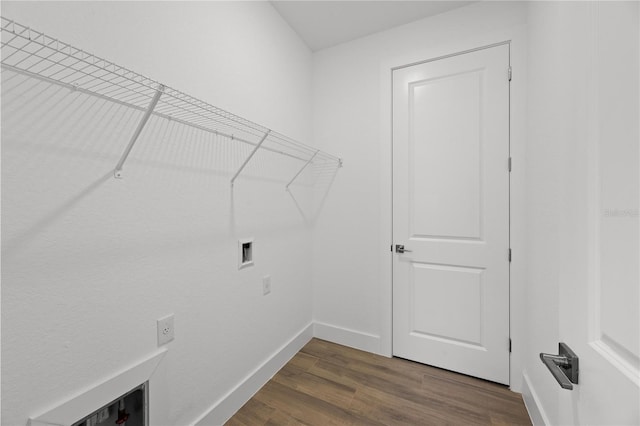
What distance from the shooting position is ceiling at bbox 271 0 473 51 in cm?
182

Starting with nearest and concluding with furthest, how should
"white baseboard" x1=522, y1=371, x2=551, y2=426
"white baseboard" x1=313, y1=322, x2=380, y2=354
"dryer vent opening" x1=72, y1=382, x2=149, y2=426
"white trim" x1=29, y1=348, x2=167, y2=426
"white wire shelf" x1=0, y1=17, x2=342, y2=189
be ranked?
1. "white wire shelf" x1=0, y1=17, x2=342, y2=189
2. "white trim" x1=29, y1=348, x2=167, y2=426
3. "dryer vent opening" x1=72, y1=382, x2=149, y2=426
4. "white baseboard" x1=522, y1=371, x2=551, y2=426
5. "white baseboard" x1=313, y1=322, x2=380, y2=354

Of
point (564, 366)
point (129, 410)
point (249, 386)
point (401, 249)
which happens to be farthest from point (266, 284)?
point (564, 366)

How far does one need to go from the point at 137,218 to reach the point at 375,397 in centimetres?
165

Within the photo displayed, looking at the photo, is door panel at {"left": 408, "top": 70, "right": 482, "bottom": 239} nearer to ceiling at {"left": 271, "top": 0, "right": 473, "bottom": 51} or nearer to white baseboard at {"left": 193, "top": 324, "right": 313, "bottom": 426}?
ceiling at {"left": 271, "top": 0, "right": 473, "bottom": 51}

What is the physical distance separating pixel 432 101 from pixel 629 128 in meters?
1.65

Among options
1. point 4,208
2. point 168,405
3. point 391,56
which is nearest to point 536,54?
point 391,56

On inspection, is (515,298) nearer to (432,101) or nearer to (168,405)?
(432,101)

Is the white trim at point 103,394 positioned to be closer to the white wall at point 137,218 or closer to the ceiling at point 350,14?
the white wall at point 137,218

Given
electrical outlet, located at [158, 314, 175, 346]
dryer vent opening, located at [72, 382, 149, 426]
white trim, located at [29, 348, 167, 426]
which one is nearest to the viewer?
white trim, located at [29, 348, 167, 426]

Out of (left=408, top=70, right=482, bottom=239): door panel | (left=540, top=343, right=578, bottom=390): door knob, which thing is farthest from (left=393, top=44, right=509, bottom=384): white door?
(left=540, top=343, right=578, bottom=390): door knob

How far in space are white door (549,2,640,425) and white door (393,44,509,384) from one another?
1181 millimetres

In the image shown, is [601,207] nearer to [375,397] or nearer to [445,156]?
[445,156]

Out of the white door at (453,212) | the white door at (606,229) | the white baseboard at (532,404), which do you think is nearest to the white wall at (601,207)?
the white door at (606,229)

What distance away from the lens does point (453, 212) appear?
1.86m
